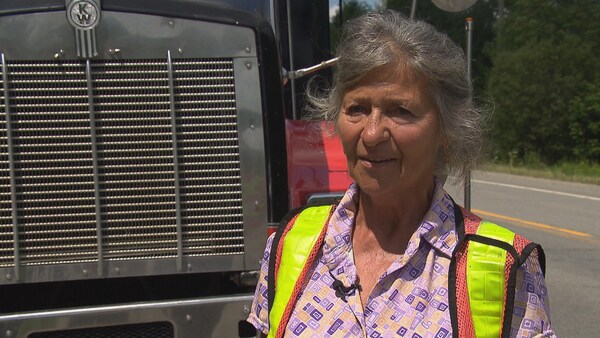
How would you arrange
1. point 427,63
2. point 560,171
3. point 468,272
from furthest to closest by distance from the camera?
point 560,171, point 427,63, point 468,272

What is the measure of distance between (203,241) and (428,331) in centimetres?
154

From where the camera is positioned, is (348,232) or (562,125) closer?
(348,232)

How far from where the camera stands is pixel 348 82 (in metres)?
2.05

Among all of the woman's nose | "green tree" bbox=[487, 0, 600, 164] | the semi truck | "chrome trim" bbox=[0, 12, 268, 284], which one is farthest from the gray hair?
"green tree" bbox=[487, 0, 600, 164]

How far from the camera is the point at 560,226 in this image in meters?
10.9


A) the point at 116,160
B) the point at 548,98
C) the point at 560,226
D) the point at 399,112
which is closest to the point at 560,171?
the point at 548,98

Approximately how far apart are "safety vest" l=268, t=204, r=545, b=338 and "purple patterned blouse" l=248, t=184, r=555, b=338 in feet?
0.08

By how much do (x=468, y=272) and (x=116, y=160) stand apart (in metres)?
1.68

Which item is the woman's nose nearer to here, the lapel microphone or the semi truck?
the lapel microphone

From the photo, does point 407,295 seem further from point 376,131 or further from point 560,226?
point 560,226

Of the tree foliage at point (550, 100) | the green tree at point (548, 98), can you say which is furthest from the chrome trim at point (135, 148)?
the green tree at point (548, 98)

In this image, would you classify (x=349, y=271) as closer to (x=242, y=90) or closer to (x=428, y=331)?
(x=428, y=331)

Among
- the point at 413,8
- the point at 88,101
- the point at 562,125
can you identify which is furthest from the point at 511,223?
the point at 562,125

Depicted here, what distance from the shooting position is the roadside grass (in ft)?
61.6
